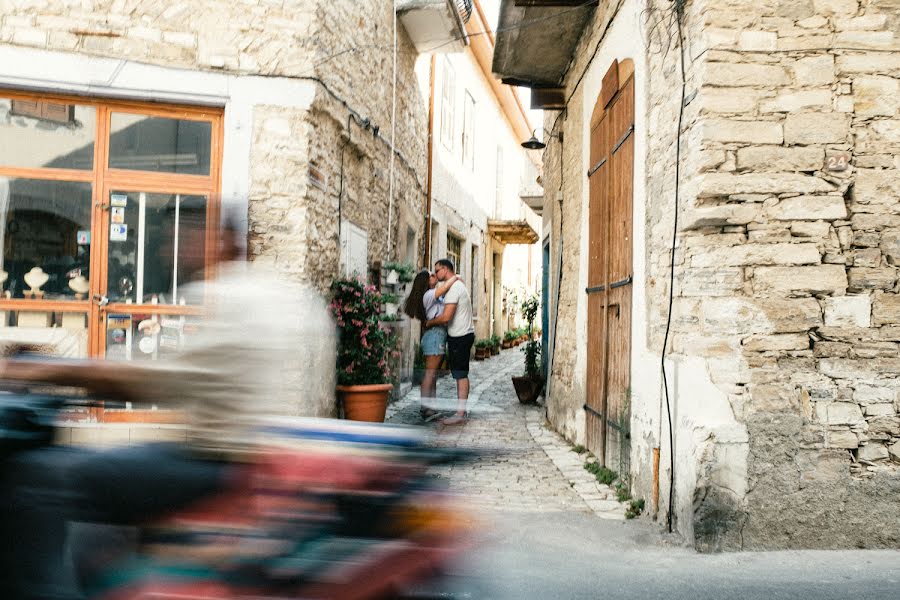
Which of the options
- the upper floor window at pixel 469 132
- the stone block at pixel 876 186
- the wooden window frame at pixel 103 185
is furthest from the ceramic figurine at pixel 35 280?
the upper floor window at pixel 469 132

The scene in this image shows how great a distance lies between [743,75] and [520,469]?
3425 mm

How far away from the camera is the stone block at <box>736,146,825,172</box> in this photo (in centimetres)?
395

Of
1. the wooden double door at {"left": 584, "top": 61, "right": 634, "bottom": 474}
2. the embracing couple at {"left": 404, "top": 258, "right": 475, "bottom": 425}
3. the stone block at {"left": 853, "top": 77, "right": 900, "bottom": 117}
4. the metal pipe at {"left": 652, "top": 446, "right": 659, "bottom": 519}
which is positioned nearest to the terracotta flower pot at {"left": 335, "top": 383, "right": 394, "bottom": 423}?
the embracing couple at {"left": 404, "top": 258, "right": 475, "bottom": 425}

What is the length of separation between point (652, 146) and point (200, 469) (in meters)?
3.64

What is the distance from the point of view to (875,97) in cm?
396

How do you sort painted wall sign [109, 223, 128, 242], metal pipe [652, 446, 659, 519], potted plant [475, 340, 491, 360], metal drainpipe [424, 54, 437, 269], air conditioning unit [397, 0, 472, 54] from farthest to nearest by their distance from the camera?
potted plant [475, 340, 491, 360] < metal drainpipe [424, 54, 437, 269] < air conditioning unit [397, 0, 472, 54] < painted wall sign [109, 223, 128, 242] < metal pipe [652, 446, 659, 519]

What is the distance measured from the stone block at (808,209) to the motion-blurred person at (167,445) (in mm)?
2784

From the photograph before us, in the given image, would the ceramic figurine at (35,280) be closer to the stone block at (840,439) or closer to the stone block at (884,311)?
the stone block at (840,439)

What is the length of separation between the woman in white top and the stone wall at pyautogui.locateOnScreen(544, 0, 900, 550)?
4.13m

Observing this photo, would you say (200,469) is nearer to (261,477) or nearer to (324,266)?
(261,477)

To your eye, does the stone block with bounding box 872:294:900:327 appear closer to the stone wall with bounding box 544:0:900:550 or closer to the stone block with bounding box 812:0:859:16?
the stone wall with bounding box 544:0:900:550

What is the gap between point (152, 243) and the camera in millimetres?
5984

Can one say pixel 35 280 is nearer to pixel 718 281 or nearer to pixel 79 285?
pixel 79 285

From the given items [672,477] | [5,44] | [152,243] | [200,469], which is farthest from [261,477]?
[5,44]
